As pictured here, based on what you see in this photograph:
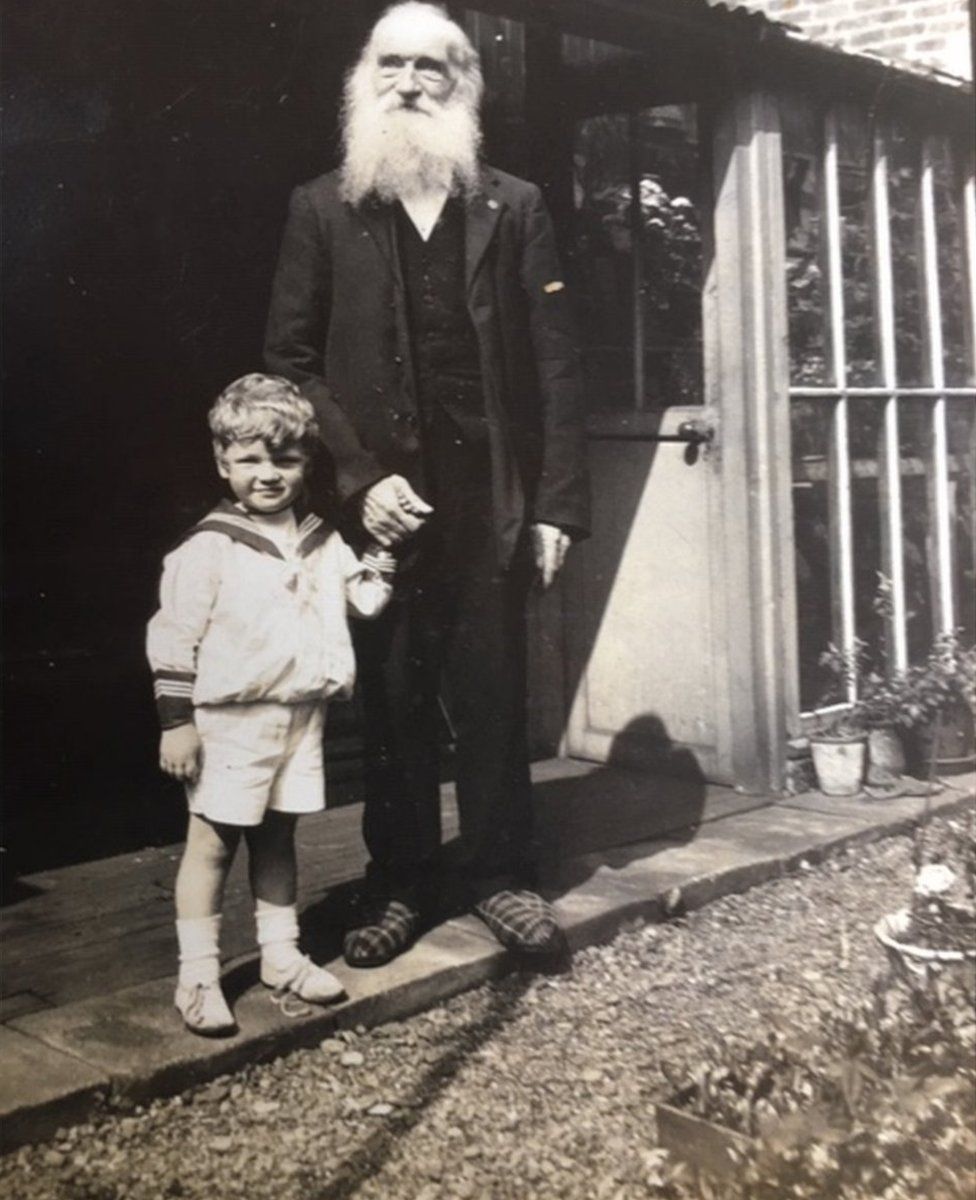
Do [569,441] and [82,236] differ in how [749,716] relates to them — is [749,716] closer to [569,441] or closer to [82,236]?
[569,441]

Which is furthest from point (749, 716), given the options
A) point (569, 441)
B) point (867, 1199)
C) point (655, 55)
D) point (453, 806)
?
point (867, 1199)

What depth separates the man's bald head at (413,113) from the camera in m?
3.95

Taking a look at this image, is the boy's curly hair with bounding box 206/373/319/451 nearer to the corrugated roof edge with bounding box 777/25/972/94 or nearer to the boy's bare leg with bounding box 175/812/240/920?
the boy's bare leg with bounding box 175/812/240/920

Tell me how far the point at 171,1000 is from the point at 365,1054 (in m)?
A: 0.49

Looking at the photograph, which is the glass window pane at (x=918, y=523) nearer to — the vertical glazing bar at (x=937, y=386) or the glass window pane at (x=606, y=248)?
the vertical glazing bar at (x=937, y=386)

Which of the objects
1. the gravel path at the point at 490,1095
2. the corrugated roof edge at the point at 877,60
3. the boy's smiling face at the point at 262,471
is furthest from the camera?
the corrugated roof edge at the point at 877,60

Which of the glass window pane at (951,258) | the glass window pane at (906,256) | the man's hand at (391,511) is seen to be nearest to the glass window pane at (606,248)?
the glass window pane at (906,256)

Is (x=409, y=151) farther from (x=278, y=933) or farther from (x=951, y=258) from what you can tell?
(x=951, y=258)

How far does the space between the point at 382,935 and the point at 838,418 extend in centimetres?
315

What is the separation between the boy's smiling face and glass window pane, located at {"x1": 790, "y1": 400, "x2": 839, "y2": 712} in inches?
115

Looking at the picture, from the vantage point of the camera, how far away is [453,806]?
19.1 ft

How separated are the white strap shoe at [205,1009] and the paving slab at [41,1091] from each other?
27 centimetres

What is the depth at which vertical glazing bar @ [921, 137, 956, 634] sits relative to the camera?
6.42 metres

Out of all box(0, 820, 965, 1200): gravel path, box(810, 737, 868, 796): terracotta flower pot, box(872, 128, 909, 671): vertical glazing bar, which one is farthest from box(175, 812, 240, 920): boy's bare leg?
box(872, 128, 909, 671): vertical glazing bar
